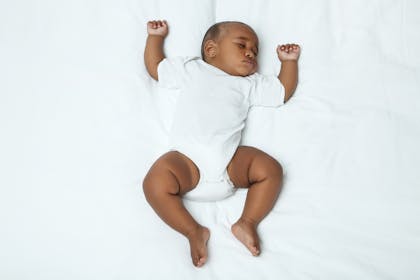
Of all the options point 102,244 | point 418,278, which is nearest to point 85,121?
point 102,244

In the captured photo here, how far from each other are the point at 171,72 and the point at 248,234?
0.58 m

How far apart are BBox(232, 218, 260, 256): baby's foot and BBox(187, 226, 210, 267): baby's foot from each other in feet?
0.26

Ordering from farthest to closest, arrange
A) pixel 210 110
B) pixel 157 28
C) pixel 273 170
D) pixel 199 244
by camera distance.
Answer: pixel 157 28, pixel 210 110, pixel 273 170, pixel 199 244

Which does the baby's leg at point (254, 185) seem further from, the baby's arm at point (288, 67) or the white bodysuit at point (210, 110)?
the baby's arm at point (288, 67)

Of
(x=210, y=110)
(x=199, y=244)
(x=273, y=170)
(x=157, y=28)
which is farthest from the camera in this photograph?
(x=157, y=28)

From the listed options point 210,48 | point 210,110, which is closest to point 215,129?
point 210,110

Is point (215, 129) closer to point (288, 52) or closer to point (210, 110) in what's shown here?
point (210, 110)

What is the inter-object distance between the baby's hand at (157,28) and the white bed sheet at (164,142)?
38mm

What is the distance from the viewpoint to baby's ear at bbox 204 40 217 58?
1.48 metres

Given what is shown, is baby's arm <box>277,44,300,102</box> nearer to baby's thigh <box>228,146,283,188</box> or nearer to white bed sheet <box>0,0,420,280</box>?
white bed sheet <box>0,0,420,280</box>

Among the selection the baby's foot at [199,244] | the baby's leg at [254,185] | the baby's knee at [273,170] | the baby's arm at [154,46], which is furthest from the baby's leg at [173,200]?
the baby's arm at [154,46]

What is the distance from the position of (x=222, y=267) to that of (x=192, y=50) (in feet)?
2.42

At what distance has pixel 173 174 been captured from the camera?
47.2 inches

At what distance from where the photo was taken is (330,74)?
1443 mm
